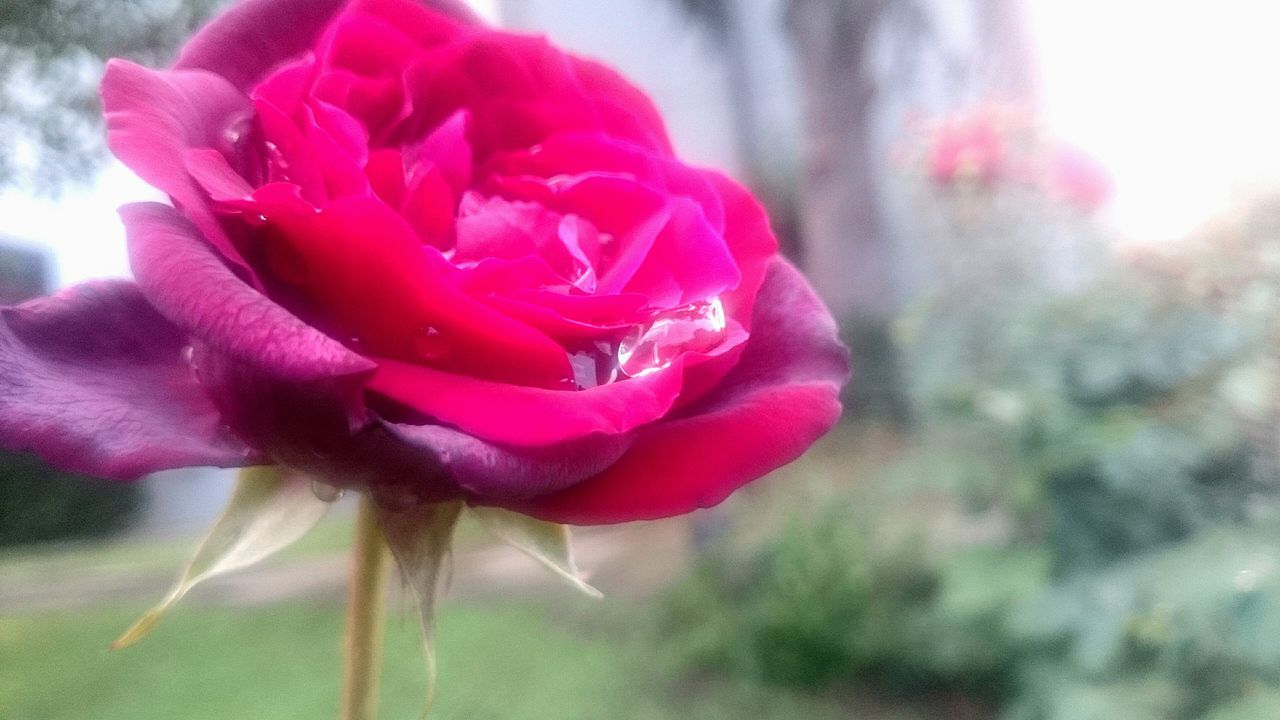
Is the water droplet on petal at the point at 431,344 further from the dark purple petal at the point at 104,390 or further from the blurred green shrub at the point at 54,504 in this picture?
the blurred green shrub at the point at 54,504

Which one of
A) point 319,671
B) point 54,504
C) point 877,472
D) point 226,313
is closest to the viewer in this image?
point 226,313

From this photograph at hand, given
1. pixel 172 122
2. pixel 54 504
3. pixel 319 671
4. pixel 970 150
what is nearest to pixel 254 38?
pixel 172 122

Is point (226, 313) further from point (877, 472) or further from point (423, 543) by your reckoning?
point (877, 472)

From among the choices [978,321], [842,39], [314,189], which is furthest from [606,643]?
[314,189]

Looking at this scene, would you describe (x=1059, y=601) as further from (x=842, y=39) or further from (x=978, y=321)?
(x=842, y=39)

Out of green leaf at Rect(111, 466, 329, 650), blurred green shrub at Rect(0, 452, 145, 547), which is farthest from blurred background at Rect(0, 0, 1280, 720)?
green leaf at Rect(111, 466, 329, 650)
